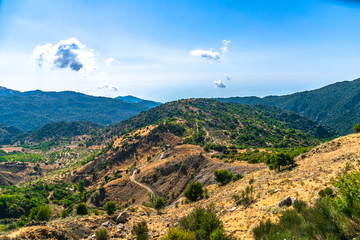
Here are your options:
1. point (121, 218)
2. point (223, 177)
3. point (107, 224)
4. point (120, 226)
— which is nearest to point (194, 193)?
point (223, 177)

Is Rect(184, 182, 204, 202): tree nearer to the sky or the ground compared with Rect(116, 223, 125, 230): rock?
nearer to the ground

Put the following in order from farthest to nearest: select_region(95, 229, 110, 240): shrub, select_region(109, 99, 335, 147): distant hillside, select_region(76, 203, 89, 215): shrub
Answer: select_region(109, 99, 335, 147): distant hillside
select_region(76, 203, 89, 215): shrub
select_region(95, 229, 110, 240): shrub

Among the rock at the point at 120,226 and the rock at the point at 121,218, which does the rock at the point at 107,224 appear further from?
the rock at the point at 121,218

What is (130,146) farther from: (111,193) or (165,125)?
(111,193)

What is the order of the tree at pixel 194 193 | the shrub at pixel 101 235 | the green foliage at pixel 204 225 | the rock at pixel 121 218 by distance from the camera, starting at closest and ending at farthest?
→ the green foliage at pixel 204 225 → the shrub at pixel 101 235 → the rock at pixel 121 218 → the tree at pixel 194 193

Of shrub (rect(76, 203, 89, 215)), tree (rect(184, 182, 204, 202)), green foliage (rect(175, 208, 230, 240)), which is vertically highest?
green foliage (rect(175, 208, 230, 240))

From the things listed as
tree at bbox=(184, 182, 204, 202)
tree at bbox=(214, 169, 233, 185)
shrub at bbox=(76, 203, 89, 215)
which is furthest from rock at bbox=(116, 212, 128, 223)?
tree at bbox=(214, 169, 233, 185)

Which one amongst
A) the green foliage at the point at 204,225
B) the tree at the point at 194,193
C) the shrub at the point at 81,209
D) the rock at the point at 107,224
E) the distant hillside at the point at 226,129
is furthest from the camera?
the distant hillside at the point at 226,129

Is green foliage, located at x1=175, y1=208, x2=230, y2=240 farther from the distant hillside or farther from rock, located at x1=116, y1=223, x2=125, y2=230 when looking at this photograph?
the distant hillside

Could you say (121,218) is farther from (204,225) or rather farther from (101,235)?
(204,225)

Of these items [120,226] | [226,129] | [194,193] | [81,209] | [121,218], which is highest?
[226,129]

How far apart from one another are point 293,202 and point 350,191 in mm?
7131

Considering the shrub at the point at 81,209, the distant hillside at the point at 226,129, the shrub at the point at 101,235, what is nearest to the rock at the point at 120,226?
the shrub at the point at 101,235

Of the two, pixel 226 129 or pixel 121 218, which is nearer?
pixel 121 218
